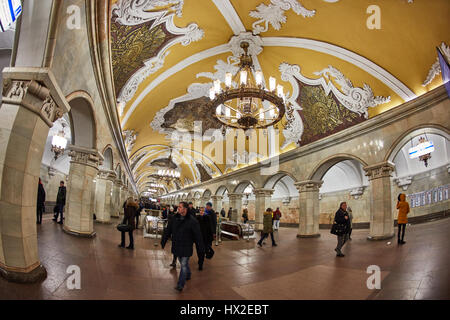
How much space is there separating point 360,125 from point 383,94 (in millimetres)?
1304

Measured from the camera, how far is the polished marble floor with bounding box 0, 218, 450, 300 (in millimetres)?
2879

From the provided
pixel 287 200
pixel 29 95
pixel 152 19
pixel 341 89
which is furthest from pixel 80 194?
pixel 287 200

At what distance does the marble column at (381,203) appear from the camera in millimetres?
7545

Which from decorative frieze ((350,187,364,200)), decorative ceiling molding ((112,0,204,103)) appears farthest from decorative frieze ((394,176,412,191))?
decorative ceiling molding ((112,0,204,103))

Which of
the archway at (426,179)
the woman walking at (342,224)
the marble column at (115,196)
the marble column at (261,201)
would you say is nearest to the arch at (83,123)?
the woman walking at (342,224)

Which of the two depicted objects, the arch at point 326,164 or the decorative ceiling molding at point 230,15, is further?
the arch at point 326,164

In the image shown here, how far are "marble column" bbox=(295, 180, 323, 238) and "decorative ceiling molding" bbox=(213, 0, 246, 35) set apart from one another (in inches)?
278

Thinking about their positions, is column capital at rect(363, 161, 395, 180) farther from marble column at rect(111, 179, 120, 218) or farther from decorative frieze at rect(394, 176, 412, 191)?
marble column at rect(111, 179, 120, 218)

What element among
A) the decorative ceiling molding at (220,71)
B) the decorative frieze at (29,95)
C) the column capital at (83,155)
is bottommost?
the column capital at (83,155)

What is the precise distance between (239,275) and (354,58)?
7.33 metres

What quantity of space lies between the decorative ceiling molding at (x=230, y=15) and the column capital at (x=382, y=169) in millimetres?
6430

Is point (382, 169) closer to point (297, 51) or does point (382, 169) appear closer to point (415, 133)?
point (415, 133)

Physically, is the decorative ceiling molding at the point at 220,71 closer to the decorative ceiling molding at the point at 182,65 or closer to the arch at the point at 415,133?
the decorative ceiling molding at the point at 182,65
